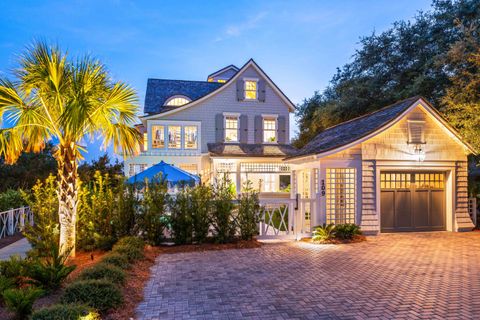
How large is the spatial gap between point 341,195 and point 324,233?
1916mm

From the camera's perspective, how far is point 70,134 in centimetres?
724

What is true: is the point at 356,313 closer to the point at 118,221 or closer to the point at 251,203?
the point at 251,203

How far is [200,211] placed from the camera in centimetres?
916

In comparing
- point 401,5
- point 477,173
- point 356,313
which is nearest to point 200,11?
point 401,5

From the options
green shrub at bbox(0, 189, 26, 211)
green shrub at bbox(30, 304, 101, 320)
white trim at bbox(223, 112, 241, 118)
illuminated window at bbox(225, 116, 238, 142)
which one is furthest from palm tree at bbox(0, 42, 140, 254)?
illuminated window at bbox(225, 116, 238, 142)

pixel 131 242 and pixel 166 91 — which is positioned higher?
pixel 166 91

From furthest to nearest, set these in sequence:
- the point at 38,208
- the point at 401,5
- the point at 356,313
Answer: the point at 401,5 < the point at 38,208 < the point at 356,313

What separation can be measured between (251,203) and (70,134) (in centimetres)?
513

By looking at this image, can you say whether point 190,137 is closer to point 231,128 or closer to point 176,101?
point 231,128

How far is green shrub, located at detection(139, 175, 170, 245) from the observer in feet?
29.2

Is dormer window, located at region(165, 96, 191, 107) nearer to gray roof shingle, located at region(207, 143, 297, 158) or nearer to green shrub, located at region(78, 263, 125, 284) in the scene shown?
gray roof shingle, located at region(207, 143, 297, 158)

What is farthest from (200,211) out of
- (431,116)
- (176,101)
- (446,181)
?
(176,101)

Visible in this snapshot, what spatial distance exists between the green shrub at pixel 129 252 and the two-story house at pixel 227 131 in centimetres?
Result: 1207

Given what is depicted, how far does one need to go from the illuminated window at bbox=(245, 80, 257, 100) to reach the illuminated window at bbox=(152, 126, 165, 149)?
19.6 ft
